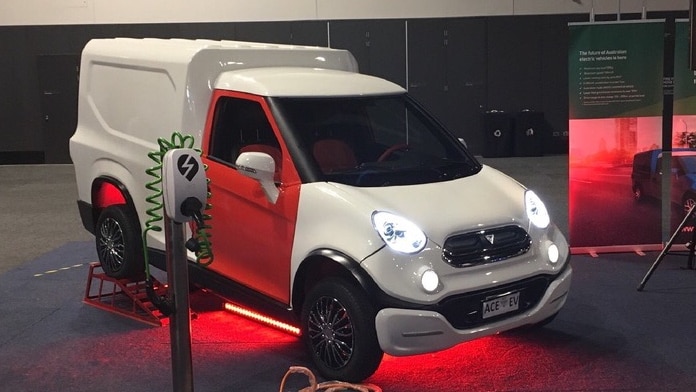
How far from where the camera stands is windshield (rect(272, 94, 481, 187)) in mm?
4418

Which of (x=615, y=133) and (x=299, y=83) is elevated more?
(x=299, y=83)

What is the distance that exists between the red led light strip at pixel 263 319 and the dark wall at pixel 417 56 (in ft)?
30.3

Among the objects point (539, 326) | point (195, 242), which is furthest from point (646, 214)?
point (195, 242)

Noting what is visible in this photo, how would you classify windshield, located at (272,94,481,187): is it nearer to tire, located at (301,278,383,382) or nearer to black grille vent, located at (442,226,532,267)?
black grille vent, located at (442,226,532,267)

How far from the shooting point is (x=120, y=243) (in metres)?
5.57

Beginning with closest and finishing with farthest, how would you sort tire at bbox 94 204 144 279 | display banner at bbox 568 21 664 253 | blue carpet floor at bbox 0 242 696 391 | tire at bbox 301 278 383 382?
tire at bbox 301 278 383 382 → blue carpet floor at bbox 0 242 696 391 → tire at bbox 94 204 144 279 → display banner at bbox 568 21 664 253

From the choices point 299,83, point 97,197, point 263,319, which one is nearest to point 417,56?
point 97,197

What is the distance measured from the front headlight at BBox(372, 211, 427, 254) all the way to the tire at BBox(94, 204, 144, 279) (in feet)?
7.08

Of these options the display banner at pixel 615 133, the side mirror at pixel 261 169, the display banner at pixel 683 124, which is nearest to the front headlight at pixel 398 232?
the side mirror at pixel 261 169

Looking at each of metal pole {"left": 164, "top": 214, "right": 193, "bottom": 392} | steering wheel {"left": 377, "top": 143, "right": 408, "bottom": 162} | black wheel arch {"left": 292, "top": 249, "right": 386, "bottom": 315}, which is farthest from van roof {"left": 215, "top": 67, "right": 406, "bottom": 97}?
metal pole {"left": 164, "top": 214, "right": 193, "bottom": 392}

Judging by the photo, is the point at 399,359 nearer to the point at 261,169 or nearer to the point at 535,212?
the point at 535,212

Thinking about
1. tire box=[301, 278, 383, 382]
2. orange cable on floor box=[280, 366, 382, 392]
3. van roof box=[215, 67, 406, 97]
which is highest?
van roof box=[215, 67, 406, 97]

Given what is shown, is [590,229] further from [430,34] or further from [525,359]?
A: [430,34]

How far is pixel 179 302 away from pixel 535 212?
2060 millimetres
